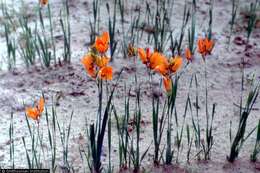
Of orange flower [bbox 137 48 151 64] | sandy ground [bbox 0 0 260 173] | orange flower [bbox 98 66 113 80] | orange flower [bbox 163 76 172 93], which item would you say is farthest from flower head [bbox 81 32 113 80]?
sandy ground [bbox 0 0 260 173]

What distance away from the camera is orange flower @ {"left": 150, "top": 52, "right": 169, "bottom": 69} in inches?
80.1

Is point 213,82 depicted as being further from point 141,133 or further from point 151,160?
point 151,160

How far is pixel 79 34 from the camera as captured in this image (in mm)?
3951

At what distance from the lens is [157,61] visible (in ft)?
6.72

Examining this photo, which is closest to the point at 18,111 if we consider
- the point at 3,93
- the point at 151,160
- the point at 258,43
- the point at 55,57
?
the point at 3,93

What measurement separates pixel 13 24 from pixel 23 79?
82 cm

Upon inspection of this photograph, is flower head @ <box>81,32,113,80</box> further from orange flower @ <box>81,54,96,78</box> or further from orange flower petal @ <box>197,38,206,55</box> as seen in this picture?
orange flower petal @ <box>197,38,206,55</box>

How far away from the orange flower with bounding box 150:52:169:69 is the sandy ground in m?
0.45

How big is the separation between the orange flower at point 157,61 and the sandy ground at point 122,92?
1.47 ft

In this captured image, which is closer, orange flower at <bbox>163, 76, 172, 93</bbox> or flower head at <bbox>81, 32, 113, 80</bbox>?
flower head at <bbox>81, 32, 113, 80</bbox>

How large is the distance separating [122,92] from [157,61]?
1043 mm

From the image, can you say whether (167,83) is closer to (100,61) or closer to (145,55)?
(145,55)

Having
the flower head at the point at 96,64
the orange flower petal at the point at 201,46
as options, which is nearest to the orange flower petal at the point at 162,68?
the flower head at the point at 96,64

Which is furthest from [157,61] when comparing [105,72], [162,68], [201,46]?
[201,46]
